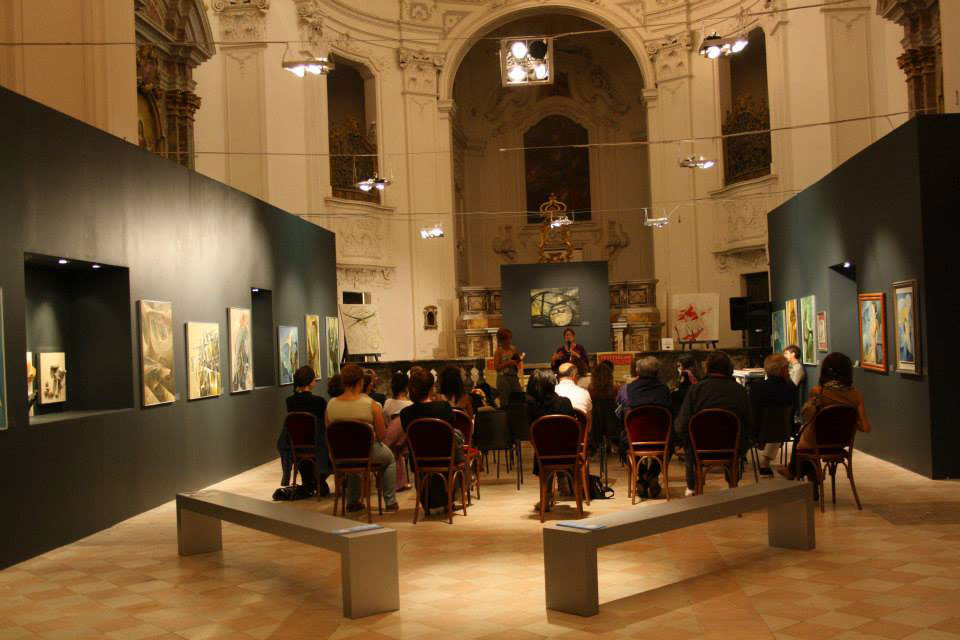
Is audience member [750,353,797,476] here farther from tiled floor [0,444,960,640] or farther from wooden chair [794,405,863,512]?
wooden chair [794,405,863,512]

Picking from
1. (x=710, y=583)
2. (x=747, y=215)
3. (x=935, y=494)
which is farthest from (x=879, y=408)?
(x=747, y=215)

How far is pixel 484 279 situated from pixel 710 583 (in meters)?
23.9

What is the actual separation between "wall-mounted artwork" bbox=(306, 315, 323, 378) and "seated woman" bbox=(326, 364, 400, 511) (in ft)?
20.4

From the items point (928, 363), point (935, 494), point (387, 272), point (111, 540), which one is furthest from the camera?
point (387, 272)

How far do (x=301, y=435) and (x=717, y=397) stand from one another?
12.6 feet

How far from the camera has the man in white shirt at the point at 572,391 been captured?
27.4 ft

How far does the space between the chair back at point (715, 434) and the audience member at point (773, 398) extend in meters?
1.50

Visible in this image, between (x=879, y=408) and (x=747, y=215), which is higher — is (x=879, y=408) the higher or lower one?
the lower one

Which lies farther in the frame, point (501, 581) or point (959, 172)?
point (959, 172)

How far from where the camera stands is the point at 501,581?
5688mm

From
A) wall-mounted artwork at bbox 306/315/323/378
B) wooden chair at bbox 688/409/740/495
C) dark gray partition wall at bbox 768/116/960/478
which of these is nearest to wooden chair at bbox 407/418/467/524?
wooden chair at bbox 688/409/740/495

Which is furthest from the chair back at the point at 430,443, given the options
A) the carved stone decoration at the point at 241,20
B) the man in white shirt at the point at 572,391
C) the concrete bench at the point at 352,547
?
the carved stone decoration at the point at 241,20

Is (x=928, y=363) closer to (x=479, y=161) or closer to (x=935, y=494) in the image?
(x=935, y=494)

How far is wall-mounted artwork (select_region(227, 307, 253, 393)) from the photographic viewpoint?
36.3ft
